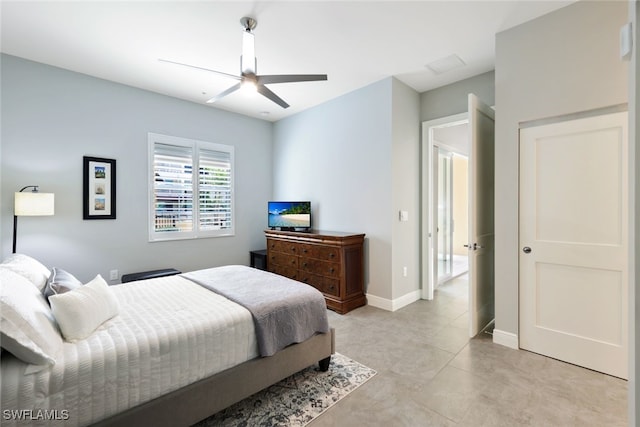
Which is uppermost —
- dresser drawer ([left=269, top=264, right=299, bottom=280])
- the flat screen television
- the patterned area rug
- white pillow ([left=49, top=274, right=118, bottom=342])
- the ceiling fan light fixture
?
the ceiling fan light fixture

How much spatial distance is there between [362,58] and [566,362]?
3.47 m

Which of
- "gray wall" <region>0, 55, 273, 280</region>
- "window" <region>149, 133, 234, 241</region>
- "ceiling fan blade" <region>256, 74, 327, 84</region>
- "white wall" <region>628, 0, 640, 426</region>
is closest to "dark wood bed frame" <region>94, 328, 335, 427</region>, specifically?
"white wall" <region>628, 0, 640, 426</region>

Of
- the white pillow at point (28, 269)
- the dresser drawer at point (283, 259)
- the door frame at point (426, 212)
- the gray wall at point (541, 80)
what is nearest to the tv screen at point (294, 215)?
the dresser drawer at point (283, 259)

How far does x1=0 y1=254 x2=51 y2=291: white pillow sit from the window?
6.58ft

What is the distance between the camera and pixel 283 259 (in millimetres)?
4355

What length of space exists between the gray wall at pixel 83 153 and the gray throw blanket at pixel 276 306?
75.1 inches

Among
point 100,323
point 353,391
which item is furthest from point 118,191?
point 353,391

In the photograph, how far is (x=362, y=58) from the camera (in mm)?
3146

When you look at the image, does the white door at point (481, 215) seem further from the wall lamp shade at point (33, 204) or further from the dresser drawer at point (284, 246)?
the wall lamp shade at point (33, 204)

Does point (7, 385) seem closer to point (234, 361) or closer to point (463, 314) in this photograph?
point (234, 361)

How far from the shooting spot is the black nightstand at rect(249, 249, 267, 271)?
4.79 meters

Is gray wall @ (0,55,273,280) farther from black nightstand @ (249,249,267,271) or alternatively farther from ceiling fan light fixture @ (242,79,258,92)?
ceiling fan light fixture @ (242,79,258,92)

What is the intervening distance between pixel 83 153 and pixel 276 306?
3.28 meters

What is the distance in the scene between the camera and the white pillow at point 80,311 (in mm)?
1468
